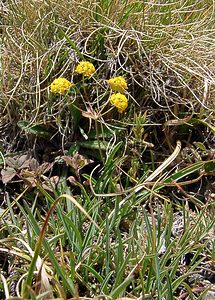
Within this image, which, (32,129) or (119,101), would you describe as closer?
(119,101)

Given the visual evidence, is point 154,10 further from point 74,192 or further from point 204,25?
point 74,192

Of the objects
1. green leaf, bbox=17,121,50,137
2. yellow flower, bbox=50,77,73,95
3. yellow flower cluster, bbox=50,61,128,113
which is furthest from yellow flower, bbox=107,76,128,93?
green leaf, bbox=17,121,50,137

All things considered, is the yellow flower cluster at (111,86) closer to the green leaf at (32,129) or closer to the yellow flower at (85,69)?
the yellow flower at (85,69)

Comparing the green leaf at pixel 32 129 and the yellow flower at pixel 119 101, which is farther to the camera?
Answer: the green leaf at pixel 32 129

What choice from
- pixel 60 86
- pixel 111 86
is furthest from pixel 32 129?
pixel 111 86

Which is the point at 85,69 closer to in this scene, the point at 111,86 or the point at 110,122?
the point at 111,86

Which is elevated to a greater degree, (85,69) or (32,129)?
(85,69)

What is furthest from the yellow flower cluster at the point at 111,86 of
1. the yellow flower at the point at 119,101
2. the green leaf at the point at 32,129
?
the green leaf at the point at 32,129

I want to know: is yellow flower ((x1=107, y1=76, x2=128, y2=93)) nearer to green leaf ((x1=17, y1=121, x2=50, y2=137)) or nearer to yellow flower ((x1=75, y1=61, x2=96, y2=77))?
yellow flower ((x1=75, y1=61, x2=96, y2=77))

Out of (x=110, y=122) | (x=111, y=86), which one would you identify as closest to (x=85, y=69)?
(x=111, y=86)

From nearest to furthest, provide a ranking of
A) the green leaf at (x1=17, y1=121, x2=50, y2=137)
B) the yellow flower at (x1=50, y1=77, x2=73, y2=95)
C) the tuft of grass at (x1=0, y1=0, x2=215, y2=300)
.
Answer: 1. the tuft of grass at (x1=0, y1=0, x2=215, y2=300)
2. the yellow flower at (x1=50, y1=77, x2=73, y2=95)
3. the green leaf at (x1=17, y1=121, x2=50, y2=137)

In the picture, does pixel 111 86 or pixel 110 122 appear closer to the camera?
pixel 111 86

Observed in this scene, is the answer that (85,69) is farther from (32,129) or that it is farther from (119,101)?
(32,129)

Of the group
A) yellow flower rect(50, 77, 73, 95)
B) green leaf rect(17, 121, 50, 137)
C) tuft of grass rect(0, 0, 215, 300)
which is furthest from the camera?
green leaf rect(17, 121, 50, 137)
